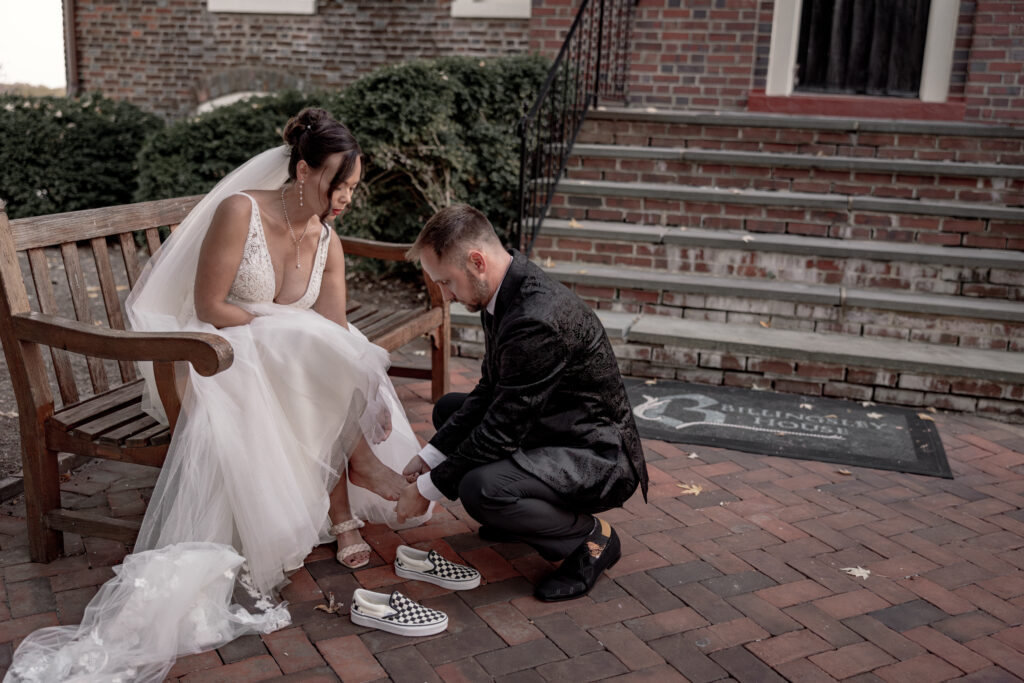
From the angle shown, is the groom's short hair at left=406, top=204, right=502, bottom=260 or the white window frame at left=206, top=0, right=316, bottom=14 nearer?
the groom's short hair at left=406, top=204, right=502, bottom=260

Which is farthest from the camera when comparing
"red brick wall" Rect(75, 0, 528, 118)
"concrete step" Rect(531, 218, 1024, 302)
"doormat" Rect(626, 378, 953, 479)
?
"red brick wall" Rect(75, 0, 528, 118)

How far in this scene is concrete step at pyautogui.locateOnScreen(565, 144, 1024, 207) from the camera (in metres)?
5.82

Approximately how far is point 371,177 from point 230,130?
183cm

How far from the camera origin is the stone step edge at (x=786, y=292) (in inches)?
196

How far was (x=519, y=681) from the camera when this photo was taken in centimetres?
234

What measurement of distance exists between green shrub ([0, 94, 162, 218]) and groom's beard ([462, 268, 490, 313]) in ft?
23.3

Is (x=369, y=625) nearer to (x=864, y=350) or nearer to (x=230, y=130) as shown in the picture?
(x=864, y=350)

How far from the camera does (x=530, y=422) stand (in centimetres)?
261

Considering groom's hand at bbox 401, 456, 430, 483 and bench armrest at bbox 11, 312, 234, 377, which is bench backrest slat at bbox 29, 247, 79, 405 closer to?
bench armrest at bbox 11, 312, 234, 377

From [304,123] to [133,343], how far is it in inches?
37.0

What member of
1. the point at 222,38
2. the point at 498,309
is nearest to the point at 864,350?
the point at 498,309

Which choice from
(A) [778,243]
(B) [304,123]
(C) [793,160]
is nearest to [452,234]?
(B) [304,123]

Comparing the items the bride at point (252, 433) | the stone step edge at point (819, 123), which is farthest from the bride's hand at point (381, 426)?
the stone step edge at point (819, 123)

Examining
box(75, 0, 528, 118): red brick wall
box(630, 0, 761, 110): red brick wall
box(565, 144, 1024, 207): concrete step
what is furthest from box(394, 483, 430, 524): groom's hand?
box(75, 0, 528, 118): red brick wall
